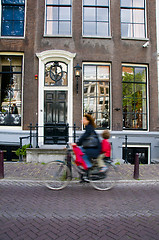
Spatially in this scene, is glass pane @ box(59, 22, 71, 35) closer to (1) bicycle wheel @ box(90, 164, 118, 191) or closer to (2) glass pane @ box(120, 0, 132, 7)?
(2) glass pane @ box(120, 0, 132, 7)

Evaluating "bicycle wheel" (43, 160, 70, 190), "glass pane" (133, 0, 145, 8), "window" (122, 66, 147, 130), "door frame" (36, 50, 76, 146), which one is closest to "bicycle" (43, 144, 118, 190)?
"bicycle wheel" (43, 160, 70, 190)

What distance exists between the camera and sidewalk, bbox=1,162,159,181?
5545 mm

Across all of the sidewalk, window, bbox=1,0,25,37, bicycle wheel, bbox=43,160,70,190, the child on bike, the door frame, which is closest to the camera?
the child on bike

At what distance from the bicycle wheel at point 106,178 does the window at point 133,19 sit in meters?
8.16

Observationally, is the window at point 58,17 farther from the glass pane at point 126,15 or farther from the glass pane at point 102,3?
the glass pane at point 126,15

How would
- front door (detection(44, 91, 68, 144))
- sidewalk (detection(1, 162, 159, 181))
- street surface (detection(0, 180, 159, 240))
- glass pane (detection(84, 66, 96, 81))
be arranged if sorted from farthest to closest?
glass pane (detection(84, 66, 96, 81)), front door (detection(44, 91, 68, 144)), sidewalk (detection(1, 162, 159, 181)), street surface (detection(0, 180, 159, 240))

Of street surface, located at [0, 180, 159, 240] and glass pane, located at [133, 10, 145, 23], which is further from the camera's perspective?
glass pane, located at [133, 10, 145, 23]

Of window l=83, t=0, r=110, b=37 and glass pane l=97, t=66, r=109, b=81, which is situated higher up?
window l=83, t=0, r=110, b=37

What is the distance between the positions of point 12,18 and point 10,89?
387cm

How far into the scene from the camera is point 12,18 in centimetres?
970

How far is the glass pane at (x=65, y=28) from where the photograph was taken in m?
9.70

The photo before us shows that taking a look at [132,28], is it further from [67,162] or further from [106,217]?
[106,217]

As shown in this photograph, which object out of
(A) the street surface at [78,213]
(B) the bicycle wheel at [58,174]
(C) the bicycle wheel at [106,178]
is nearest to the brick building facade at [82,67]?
(C) the bicycle wheel at [106,178]

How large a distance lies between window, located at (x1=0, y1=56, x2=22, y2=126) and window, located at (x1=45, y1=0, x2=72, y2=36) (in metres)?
2.42
